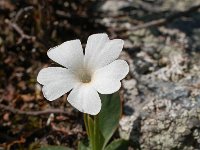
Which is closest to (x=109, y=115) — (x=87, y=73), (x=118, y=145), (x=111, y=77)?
(x=118, y=145)

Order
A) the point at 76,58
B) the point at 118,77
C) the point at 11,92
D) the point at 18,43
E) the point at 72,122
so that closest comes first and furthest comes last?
1. the point at 118,77
2. the point at 76,58
3. the point at 72,122
4. the point at 11,92
5. the point at 18,43

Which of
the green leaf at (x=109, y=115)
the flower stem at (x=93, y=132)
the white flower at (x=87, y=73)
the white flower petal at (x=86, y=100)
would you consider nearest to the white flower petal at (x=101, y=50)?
the white flower at (x=87, y=73)

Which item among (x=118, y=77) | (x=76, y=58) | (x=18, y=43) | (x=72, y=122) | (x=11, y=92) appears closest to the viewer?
(x=118, y=77)

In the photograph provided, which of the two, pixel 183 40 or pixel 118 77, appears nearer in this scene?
pixel 118 77

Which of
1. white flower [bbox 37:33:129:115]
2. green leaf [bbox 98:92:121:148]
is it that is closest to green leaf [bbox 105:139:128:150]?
green leaf [bbox 98:92:121:148]

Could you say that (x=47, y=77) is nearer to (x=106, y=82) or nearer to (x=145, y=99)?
(x=106, y=82)

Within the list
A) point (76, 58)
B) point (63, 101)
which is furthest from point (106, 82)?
point (63, 101)

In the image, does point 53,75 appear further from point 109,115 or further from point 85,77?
point 109,115

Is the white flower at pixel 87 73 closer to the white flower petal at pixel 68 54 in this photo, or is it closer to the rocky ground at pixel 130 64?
the white flower petal at pixel 68 54
